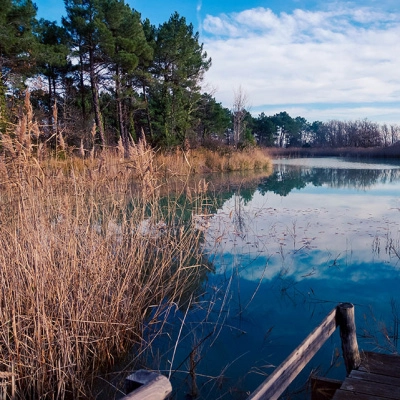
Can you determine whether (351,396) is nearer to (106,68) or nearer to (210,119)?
(106,68)

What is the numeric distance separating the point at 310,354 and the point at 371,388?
1.14ft

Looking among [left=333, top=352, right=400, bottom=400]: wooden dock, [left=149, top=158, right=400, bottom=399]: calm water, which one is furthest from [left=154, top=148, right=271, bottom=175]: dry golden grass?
[left=333, top=352, right=400, bottom=400]: wooden dock

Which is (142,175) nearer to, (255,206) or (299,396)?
(299,396)

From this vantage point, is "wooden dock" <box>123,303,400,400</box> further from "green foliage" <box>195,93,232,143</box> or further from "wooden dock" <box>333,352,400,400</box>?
"green foliage" <box>195,93,232,143</box>

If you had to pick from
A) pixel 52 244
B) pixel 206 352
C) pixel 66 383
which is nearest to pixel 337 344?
pixel 206 352

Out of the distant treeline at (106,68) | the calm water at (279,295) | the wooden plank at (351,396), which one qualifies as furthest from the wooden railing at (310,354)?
the distant treeline at (106,68)

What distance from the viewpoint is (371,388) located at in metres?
2.08

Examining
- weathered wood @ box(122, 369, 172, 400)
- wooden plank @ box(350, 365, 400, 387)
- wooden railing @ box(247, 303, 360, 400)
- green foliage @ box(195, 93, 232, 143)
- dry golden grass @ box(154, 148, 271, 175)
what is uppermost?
green foliage @ box(195, 93, 232, 143)

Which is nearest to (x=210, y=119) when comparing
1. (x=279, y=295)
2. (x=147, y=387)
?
(x=279, y=295)

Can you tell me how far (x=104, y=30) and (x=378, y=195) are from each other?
12.2 meters

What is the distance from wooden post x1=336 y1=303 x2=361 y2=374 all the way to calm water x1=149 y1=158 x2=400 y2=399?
364mm

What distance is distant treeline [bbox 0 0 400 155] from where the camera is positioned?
44.7ft

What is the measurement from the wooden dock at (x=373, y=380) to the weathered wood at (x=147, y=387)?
1.18m

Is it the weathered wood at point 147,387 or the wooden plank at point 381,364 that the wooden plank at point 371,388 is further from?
the weathered wood at point 147,387
